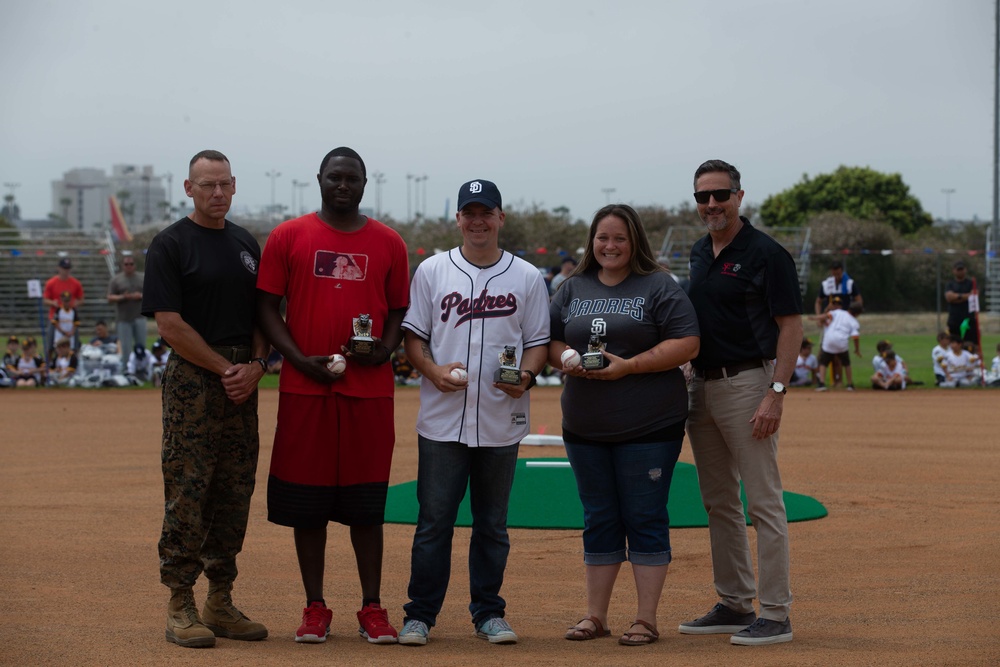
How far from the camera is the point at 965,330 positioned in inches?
760

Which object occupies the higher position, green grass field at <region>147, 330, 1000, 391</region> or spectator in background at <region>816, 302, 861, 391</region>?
spectator in background at <region>816, 302, 861, 391</region>

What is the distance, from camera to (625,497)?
5355 millimetres

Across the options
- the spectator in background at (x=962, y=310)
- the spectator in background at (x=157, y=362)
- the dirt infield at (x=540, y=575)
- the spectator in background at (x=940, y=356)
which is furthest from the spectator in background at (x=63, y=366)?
the spectator in background at (x=962, y=310)

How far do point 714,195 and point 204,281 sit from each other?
239cm

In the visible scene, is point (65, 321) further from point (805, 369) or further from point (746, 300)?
point (746, 300)

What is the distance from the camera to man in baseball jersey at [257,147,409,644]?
5.21m

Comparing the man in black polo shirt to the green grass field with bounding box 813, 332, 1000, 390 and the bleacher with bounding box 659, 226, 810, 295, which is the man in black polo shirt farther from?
the bleacher with bounding box 659, 226, 810, 295

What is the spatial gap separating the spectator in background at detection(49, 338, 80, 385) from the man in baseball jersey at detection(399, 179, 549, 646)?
1516 cm

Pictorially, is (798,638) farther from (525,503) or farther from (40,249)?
(40,249)

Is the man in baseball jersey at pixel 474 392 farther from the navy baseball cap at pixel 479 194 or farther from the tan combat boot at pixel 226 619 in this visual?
the tan combat boot at pixel 226 619

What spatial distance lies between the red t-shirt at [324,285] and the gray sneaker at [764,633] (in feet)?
6.57

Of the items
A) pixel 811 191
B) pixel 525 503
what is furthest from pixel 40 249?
pixel 811 191

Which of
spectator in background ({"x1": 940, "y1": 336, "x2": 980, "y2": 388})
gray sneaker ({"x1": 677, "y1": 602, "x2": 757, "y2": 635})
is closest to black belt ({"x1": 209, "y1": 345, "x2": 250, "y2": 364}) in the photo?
gray sneaker ({"x1": 677, "y1": 602, "x2": 757, "y2": 635})

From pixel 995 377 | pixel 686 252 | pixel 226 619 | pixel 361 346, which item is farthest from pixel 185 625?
pixel 686 252
